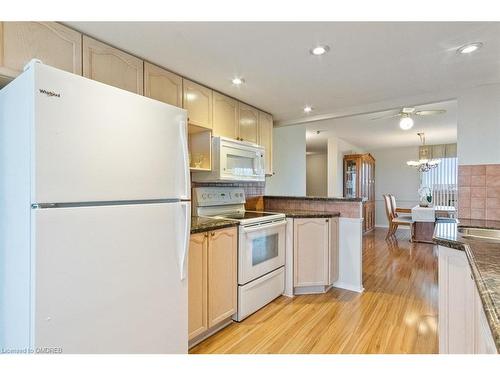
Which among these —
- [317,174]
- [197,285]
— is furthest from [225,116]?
[317,174]

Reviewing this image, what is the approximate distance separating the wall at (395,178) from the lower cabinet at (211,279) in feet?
21.8

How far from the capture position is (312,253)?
9.49 ft

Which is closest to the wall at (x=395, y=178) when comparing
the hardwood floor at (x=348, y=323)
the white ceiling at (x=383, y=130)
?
the white ceiling at (x=383, y=130)

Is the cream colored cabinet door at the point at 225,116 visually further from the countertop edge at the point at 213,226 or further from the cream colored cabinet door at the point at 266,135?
the countertop edge at the point at 213,226

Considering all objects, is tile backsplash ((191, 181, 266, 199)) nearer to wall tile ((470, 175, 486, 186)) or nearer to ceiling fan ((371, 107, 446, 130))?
ceiling fan ((371, 107, 446, 130))

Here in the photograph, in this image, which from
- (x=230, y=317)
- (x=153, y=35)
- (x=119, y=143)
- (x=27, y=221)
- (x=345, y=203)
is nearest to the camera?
(x=27, y=221)

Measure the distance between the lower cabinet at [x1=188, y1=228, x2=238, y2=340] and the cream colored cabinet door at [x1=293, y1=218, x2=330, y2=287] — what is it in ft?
2.86

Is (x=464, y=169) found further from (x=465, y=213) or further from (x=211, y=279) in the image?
(x=211, y=279)

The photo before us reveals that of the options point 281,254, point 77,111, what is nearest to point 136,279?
point 77,111

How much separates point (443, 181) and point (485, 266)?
7.06 m

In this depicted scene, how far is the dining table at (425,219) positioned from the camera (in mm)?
5348

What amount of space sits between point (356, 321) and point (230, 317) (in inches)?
42.8

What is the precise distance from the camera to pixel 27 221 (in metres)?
1.09
